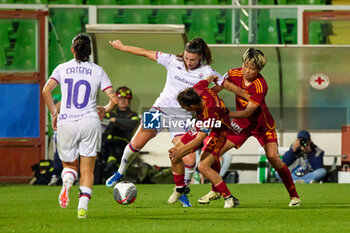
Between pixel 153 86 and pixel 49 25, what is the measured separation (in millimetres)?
2534

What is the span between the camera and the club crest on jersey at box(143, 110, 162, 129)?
9867 mm

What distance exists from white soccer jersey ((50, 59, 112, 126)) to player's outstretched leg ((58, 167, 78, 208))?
1.55ft

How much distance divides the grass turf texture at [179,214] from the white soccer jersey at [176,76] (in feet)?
4.10

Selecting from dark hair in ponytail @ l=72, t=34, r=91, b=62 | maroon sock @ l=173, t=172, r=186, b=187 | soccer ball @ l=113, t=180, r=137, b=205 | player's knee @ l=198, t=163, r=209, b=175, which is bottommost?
soccer ball @ l=113, t=180, r=137, b=205

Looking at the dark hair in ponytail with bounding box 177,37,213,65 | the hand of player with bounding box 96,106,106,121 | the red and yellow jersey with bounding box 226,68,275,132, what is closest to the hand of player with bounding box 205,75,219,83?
the dark hair in ponytail with bounding box 177,37,213,65

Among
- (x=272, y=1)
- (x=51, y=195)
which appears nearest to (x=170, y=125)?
(x=51, y=195)

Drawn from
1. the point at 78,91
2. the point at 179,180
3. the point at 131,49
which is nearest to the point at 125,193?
the point at 179,180

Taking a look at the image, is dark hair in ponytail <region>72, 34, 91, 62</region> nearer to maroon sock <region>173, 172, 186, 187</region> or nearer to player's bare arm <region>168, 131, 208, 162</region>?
player's bare arm <region>168, 131, 208, 162</region>

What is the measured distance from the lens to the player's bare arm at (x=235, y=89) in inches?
381

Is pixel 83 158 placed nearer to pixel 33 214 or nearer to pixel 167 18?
pixel 33 214

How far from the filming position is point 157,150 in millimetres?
17656

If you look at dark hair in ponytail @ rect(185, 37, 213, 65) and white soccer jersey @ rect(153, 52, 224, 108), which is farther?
white soccer jersey @ rect(153, 52, 224, 108)

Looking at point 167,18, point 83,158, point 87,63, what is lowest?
point 83,158

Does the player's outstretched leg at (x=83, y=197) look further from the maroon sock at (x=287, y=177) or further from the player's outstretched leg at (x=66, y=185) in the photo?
the maroon sock at (x=287, y=177)
